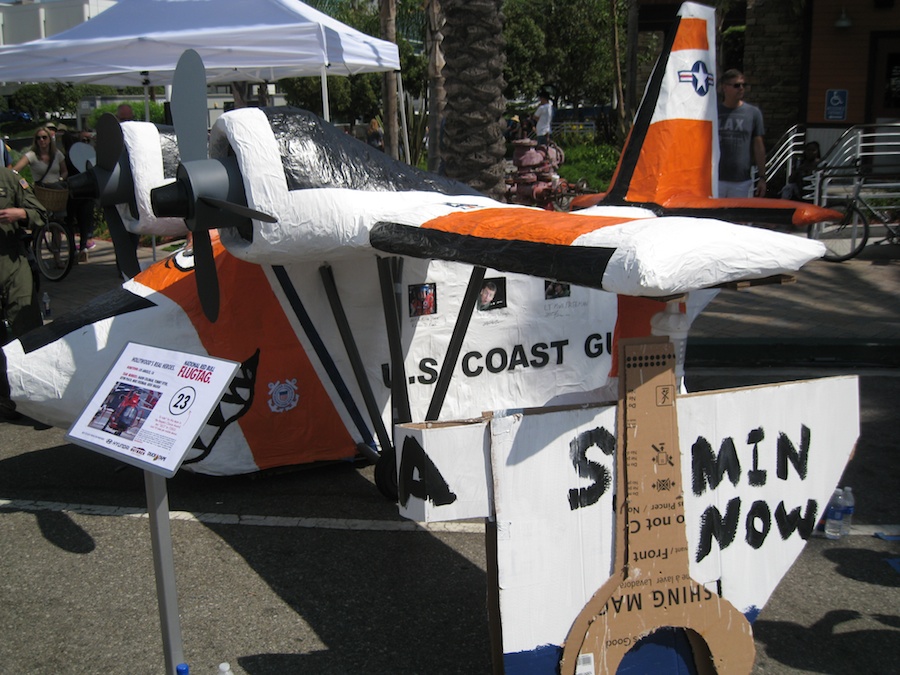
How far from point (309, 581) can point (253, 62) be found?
739 cm

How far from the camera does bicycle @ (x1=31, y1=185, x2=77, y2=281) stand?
1151 cm

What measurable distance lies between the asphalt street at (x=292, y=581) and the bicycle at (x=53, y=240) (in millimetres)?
6258

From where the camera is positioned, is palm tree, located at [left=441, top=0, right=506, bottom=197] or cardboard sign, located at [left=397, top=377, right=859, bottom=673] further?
palm tree, located at [left=441, top=0, right=506, bottom=197]

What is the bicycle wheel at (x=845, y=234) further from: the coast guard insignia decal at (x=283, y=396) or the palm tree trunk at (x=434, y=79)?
the coast guard insignia decal at (x=283, y=396)

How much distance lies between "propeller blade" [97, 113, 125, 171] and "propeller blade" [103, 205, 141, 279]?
1.09ft

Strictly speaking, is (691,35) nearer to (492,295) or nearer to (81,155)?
(492,295)

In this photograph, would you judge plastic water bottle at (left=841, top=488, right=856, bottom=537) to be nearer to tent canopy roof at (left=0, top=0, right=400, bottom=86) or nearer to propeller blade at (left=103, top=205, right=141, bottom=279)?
propeller blade at (left=103, top=205, right=141, bottom=279)

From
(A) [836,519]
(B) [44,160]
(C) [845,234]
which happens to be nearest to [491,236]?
(A) [836,519]

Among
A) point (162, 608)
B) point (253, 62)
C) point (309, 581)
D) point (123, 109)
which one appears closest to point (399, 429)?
point (162, 608)

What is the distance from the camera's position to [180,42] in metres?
10.1

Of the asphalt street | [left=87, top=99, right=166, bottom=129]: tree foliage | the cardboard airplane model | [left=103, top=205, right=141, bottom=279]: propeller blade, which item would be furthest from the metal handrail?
[left=87, top=99, right=166, bottom=129]: tree foliage

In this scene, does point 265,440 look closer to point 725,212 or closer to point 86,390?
point 86,390

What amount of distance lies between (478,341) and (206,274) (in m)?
1.80

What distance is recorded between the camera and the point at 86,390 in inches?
201
